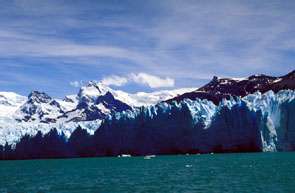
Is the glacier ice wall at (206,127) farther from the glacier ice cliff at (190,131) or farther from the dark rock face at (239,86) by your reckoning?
the dark rock face at (239,86)

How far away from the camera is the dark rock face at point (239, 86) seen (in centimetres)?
16525

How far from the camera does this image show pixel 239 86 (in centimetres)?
18538

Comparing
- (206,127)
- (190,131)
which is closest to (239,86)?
(190,131)

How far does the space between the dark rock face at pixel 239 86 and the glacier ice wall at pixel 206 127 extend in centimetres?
7034

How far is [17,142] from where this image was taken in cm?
10481

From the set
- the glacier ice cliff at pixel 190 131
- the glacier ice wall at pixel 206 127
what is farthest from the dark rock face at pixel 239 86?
the glacier ice wall at pixel 206 127

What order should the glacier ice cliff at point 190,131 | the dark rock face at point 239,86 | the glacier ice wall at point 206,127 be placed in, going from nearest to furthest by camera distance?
the glacier ice wall at point 206,127, the glacier ice cliff at point 190,131, the dark rock face at point 239,86

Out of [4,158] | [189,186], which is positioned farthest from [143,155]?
[189,186]

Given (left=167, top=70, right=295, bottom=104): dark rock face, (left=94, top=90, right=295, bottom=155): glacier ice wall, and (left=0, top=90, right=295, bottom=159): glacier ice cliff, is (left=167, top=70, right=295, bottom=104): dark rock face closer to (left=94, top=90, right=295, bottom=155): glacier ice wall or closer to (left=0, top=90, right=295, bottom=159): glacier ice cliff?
(left=0, top=90, right=295, bottom=159): glacier ice cliff

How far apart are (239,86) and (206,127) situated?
10215 centimetres

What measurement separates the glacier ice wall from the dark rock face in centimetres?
7034

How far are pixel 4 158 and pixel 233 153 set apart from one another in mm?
46128

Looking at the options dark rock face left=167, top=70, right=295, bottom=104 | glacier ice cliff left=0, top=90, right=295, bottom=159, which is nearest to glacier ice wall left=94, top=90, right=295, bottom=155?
glacier ice cliff left=0, top=90, right=295, bottom=159

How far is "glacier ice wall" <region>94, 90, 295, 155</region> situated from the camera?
270 feet
